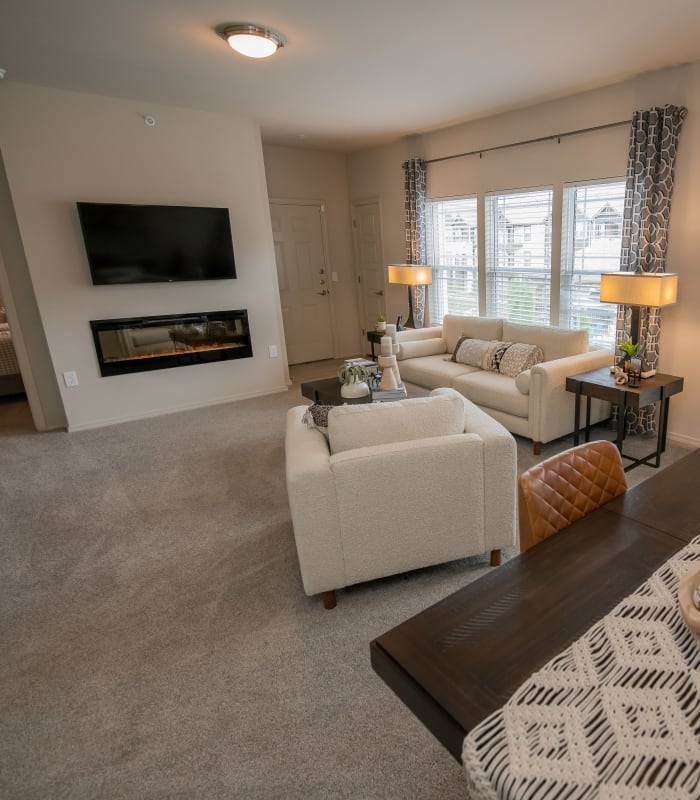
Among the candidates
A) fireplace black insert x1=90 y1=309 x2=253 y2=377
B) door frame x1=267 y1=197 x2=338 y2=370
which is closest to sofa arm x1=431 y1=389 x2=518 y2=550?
fireplace black insert x1=90 y1=309 x2=253 y2=377

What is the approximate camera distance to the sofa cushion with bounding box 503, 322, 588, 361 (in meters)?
3.84

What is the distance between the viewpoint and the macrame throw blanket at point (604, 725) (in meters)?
0.68

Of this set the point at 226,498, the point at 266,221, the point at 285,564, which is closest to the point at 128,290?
the point at 266,221

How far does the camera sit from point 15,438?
444 centimetres

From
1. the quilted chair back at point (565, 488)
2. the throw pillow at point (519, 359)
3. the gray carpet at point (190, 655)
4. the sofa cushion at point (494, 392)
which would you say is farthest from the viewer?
the throw pillow at point (519, 359)

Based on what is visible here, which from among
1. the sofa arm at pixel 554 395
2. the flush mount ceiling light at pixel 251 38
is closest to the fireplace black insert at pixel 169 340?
the flush mount ceiling light at pixel 251 38

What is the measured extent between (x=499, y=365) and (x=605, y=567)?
320 cm

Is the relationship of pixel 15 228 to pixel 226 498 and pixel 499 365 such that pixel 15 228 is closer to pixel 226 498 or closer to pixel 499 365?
pixel 226 498

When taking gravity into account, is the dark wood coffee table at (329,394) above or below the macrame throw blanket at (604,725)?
below

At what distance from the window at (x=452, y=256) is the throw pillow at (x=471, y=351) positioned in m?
0.79

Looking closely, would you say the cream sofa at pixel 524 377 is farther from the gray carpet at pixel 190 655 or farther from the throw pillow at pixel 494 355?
the gray carpet at pixel 190 655

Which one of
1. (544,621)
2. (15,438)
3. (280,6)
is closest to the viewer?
(544,621)

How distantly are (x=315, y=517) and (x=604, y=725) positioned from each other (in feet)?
4.43

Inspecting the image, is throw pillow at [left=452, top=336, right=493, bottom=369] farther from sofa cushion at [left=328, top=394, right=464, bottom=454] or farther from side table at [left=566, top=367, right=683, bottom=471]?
sofa cushion at [left=328, top=394, right=464, bottom=454]
